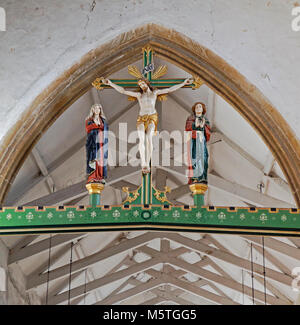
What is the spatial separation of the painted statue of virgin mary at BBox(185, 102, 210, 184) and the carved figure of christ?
42cm

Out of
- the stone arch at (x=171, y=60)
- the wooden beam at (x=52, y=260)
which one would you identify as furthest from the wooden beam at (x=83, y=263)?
the stone arch at (x=171, y=60)

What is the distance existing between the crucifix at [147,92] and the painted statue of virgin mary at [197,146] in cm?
41

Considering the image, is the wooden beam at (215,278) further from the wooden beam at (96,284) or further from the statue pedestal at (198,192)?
the statue pedestal at (198,192)

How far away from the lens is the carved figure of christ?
33.2 ft

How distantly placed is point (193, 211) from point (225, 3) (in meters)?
3.04

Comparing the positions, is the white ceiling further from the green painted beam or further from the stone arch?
the green painted beam

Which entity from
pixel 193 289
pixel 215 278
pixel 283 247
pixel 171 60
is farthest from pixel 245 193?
pixel 193 289

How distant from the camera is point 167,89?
10.4m

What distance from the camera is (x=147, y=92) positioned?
10391mm

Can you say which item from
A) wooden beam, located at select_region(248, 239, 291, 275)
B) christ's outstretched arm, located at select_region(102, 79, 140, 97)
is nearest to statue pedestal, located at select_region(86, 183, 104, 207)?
christ's outstretched arm, located at select_region(102, 79, 140, 97)

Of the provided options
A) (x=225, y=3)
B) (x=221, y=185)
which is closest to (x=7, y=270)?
(x=221, y=185)

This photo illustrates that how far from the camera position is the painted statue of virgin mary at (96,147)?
1012 centimetres

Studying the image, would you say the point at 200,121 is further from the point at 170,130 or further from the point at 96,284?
the point at 96,284
